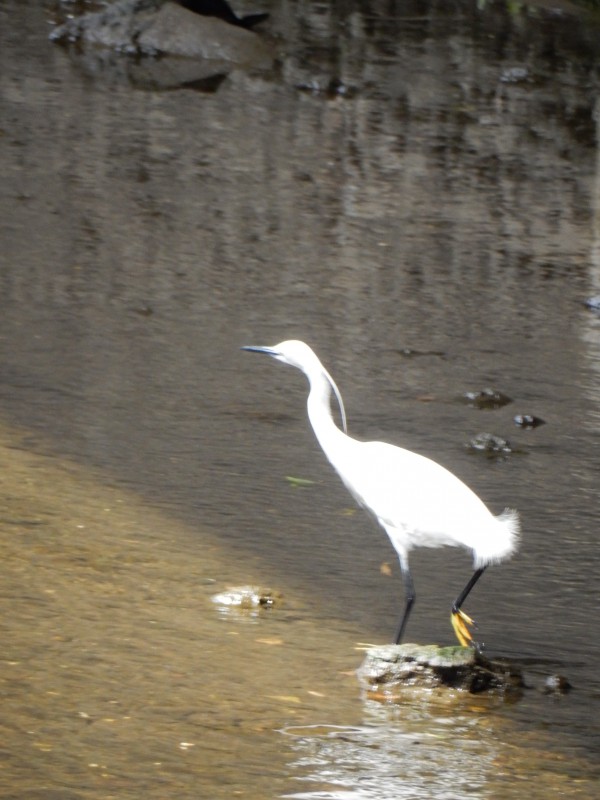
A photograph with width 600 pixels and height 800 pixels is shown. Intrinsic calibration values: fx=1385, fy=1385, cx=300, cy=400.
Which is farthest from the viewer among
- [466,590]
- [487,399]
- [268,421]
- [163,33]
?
[163,33]

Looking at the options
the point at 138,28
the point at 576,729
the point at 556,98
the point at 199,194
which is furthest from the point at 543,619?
the point at 138,28

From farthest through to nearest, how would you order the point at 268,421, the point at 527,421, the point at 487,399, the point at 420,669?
the point at 487,399, the point at 527,421, the point at 268,421, the point at 420,669

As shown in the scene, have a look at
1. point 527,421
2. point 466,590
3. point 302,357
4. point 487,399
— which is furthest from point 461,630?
point 487,399

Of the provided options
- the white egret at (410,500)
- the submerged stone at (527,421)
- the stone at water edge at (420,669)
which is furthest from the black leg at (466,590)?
the submerged stone at (527,421)

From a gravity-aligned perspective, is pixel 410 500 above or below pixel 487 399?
above

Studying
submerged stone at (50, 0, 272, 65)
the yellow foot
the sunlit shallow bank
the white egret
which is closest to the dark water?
the sunlit shallow bank

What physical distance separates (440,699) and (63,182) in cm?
632

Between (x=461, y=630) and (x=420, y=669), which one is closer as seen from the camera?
(x=420, y=669)

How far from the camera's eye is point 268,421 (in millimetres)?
5969

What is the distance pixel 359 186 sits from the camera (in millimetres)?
10203

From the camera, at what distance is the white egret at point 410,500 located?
402 cm

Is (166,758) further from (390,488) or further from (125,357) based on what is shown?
Result: (125,357)

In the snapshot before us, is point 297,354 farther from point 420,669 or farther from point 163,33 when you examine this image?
point 163,33

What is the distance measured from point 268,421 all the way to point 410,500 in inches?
76.6
